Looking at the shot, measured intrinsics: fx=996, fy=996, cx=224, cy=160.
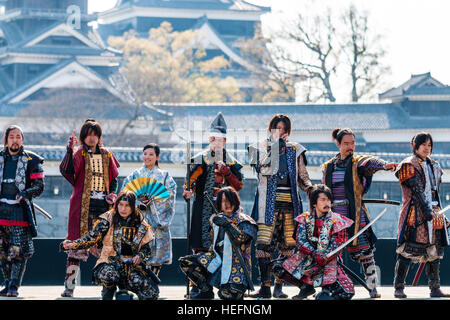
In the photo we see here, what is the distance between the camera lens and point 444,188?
2256cm

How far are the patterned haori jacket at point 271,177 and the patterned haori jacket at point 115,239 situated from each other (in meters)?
1.09

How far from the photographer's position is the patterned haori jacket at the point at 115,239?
8234 millimetres

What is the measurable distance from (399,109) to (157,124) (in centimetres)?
862

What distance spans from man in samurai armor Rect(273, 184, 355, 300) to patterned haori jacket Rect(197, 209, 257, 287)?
313mm

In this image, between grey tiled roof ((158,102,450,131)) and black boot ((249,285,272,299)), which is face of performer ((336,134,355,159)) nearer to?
black boot ((249,285,272,299))

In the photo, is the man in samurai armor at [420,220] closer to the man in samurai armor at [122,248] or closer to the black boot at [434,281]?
the black boot at [434,281]

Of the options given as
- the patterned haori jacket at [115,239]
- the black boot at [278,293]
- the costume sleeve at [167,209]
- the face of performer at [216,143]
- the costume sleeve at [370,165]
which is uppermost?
the face of performer at [216,143]

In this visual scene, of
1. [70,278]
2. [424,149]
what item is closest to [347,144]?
[424,149]

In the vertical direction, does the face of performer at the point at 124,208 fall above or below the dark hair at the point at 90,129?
below

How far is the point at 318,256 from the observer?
8250 millimetres

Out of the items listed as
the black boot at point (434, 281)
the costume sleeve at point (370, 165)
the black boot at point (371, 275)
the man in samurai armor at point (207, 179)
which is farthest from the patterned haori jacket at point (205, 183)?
the black boot at point (434, 281)

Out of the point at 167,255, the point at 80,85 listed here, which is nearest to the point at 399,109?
the point at 80,85

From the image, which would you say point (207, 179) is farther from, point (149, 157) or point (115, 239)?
point (115, 239)

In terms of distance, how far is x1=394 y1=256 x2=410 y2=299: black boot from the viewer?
8766 millimetres
